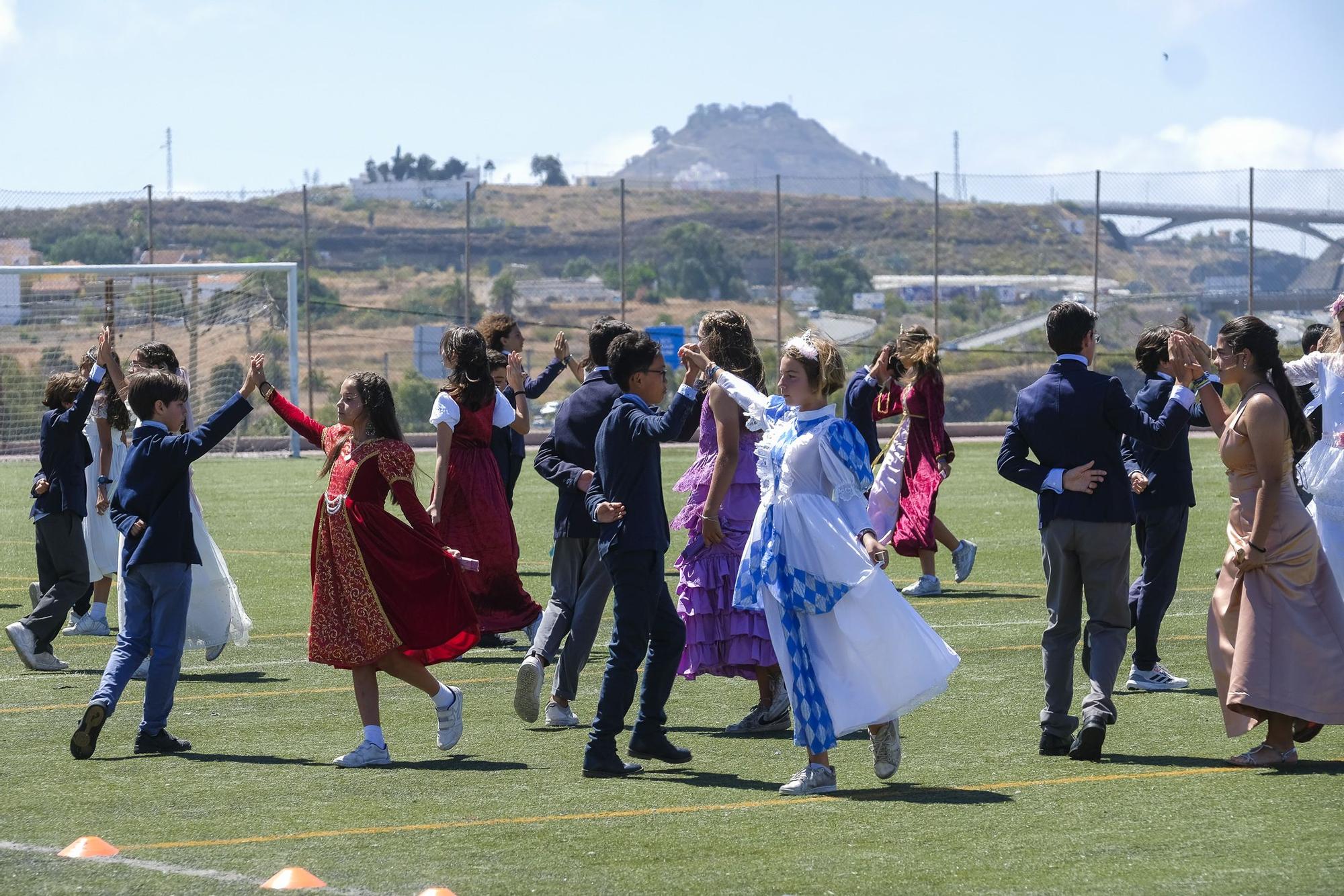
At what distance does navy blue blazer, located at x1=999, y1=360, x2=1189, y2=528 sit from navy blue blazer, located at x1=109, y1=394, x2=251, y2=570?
11.1 feet

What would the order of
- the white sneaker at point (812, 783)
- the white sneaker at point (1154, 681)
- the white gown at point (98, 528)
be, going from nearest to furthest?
the white sneaker at point (812, 783)
the white sneaker at point (1154, 681)
the white gown at point (98, 528)

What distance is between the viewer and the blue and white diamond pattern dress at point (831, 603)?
22.6ft

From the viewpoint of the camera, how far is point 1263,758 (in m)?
7.15

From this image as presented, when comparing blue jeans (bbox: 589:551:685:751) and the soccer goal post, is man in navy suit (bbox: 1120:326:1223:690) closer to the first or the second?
blue jeans (bbox: 589:551:685:751)

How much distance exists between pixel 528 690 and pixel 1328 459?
3836 mm

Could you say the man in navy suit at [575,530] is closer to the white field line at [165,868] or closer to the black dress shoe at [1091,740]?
the black dress shoe at [1091,740]

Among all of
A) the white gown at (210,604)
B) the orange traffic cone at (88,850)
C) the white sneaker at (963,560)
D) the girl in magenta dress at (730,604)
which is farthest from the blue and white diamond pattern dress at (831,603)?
the white sneaker at (963,560)

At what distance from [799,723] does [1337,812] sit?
1.94m

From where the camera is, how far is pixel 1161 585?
30.2 ft

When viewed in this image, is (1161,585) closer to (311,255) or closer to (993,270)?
(311,255)

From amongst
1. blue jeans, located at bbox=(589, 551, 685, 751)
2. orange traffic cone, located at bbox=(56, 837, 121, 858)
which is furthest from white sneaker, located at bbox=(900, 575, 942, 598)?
orange traffic cone, located at bbox=(56, 837, 121, 858)

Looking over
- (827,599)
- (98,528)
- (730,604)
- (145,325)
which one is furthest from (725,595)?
(145,325)

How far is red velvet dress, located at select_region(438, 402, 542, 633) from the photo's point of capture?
34.8 ft

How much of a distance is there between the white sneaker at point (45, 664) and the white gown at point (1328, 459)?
22.0 ft
